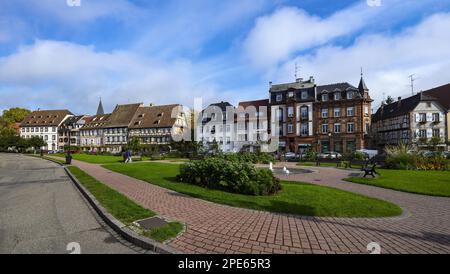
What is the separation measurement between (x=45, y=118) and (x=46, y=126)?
411 cm

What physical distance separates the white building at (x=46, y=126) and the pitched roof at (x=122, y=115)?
26.5 meters

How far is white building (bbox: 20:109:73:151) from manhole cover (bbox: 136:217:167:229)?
96.2 m

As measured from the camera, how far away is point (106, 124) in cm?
7338

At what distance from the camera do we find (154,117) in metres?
67.5

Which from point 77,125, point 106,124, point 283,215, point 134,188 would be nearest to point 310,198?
point 283,215

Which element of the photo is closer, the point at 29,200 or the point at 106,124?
the point at 29,200

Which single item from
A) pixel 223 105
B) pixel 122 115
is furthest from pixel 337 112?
pixel 122 115

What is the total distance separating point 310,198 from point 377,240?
3.44 m

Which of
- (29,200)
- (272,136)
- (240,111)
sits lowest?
(29,200)

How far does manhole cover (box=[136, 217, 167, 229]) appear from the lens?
5.50 m

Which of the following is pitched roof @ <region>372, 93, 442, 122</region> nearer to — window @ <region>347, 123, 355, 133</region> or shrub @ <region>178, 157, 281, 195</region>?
window @ <region>347, 123, 355, 133</region>

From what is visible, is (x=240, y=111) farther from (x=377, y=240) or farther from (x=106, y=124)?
(x=377, y=240)

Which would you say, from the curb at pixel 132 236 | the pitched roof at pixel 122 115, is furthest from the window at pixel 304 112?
the pitched roof at pixel 122 115

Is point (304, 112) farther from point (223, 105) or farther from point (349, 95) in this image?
point (223, 105)
